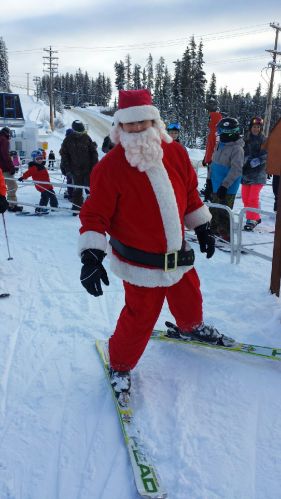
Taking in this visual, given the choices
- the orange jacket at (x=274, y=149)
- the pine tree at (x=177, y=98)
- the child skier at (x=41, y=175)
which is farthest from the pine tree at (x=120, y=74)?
the orange jacket at (x=274, y=149)

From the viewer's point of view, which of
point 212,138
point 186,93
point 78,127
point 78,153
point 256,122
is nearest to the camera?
point 256,122

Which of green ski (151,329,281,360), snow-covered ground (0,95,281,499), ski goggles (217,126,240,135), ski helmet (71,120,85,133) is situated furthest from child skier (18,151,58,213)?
green ski (151,329,281,360)

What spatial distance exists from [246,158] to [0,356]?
5.29 meters

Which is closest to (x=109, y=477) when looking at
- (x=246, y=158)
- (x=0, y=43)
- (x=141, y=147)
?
(x=141, y=147)

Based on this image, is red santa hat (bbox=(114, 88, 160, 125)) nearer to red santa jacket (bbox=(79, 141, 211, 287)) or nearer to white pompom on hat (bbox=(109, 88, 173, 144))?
white pompom on hat (bbox=(109, 88, 173, 144))

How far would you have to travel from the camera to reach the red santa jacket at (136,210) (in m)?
2.41

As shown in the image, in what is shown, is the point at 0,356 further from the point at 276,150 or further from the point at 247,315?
the point at 276,150

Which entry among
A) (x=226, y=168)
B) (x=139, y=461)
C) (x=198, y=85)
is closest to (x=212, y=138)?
(x=226, y=168)

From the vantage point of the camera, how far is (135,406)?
2.56 m

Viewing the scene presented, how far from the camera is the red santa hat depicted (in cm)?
240

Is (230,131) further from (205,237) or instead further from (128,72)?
(128,72)

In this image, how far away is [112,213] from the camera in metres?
2.47

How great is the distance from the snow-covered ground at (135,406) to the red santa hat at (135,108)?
1716 mm

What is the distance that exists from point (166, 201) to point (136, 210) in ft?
0.61
